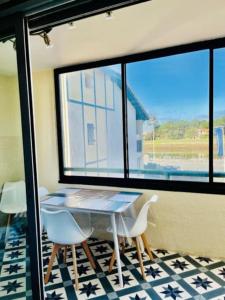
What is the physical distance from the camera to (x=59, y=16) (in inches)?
41.5

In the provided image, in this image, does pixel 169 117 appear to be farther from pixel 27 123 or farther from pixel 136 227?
pixel 27 123

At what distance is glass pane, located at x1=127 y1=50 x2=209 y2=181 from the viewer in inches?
107

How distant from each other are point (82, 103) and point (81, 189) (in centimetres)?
117

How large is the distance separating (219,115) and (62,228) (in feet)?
6.47

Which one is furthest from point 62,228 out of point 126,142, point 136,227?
point 126,142

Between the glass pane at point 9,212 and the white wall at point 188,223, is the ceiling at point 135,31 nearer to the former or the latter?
the glass pane at point 9,212

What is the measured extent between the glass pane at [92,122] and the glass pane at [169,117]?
0.19 m

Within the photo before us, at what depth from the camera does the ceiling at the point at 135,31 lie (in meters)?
1.80

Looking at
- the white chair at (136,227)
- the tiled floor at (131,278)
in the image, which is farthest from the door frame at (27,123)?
the white chair at (136,227)

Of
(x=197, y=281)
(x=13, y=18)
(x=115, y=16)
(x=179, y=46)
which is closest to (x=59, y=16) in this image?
(x=13, y=18)

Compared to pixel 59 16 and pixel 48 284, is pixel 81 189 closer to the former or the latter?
pixel 48 284

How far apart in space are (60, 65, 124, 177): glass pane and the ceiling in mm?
360

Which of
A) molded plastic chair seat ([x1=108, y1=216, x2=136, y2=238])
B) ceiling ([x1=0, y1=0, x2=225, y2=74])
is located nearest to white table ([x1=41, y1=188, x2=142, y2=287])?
molded plastic chair seat ([x1=108, y1=216, x2=136, y2=238])

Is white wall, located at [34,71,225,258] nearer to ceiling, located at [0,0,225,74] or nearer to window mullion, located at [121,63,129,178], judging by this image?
window mullion, located at [121,63,129,178]
